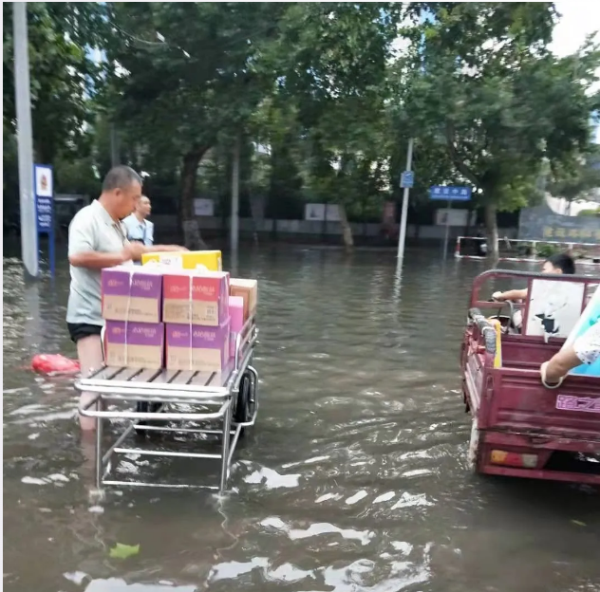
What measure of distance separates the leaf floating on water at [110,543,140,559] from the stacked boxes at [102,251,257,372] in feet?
2.95

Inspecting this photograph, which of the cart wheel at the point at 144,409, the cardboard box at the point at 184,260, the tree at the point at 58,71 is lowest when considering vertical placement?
the cart wheel at the point at 144,409

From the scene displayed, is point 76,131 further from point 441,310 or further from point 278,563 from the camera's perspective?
point 278,563

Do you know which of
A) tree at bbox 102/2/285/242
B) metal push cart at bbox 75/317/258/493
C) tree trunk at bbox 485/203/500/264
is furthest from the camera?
tree trunk at bbox 485/203/500/264

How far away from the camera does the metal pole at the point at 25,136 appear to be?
9805 mm

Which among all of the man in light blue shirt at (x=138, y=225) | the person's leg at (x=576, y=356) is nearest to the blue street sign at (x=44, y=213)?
the man in light blue shirt at (x=138, y=225)

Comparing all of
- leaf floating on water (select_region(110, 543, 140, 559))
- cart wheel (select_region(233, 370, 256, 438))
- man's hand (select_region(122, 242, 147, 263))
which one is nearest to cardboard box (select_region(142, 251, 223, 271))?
man's hand (select_region(122, 242, 147, 263))

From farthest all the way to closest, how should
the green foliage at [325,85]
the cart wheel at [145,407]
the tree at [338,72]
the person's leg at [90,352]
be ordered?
the green foliage at [325,85]
the tree at [338,72]
the cart wheel at [145,407]
the person's leg at [90,352]

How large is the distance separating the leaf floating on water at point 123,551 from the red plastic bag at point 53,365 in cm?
311

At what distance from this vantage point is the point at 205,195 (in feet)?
83.5

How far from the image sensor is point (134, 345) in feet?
11.1

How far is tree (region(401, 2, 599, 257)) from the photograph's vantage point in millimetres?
15477

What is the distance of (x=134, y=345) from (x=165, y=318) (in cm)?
23

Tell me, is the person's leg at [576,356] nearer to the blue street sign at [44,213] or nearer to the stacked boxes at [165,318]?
the stacked boxes at [165,318]

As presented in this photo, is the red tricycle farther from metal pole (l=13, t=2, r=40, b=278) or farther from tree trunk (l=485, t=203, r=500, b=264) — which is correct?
tree trunk (l=485, t=203, r=500, b=264)
